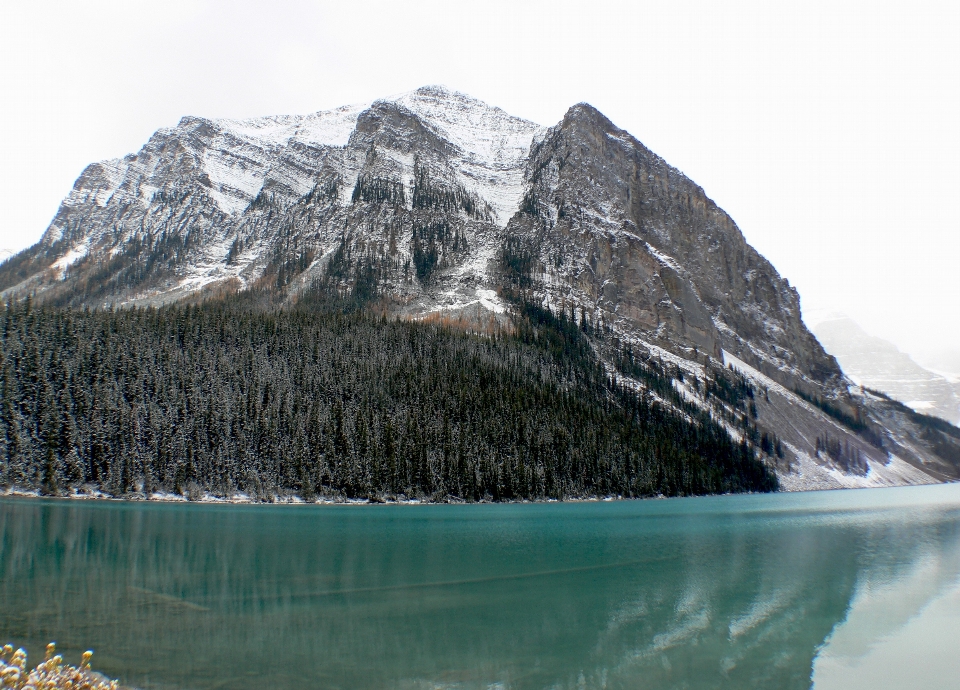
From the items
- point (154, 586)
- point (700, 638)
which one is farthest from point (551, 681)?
point (154, 586)

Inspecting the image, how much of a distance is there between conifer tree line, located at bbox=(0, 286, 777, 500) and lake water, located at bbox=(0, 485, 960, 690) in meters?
35.4

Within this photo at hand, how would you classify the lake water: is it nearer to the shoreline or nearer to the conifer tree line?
the shoreline

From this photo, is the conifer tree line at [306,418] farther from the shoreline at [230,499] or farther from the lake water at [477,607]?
the lake water at [477,607]

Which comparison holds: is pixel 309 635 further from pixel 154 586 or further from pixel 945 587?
pixel 945 587

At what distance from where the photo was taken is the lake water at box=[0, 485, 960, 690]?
1608cm

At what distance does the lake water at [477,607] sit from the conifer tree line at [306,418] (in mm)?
35368

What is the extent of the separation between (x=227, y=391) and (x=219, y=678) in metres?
82.5

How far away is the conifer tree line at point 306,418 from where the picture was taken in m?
78.8

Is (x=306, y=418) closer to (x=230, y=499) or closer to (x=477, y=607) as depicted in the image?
(x=230, y=499)

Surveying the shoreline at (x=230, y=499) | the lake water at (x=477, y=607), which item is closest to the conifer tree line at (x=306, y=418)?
the shoreline at (x=230, y=499)

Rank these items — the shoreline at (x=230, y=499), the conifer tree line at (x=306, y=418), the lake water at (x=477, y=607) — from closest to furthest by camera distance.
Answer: the lake water at (x=477, y=607) < the shoreline at (x=230, y=499) < the conifer tree line at (x=306, y=418)

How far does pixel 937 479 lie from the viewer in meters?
190

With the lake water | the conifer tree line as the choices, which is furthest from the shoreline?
the lake water

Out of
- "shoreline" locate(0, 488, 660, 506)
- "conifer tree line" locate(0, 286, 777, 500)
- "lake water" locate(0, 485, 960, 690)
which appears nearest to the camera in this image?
"lake water" locate(0, 485, 960, 690)
